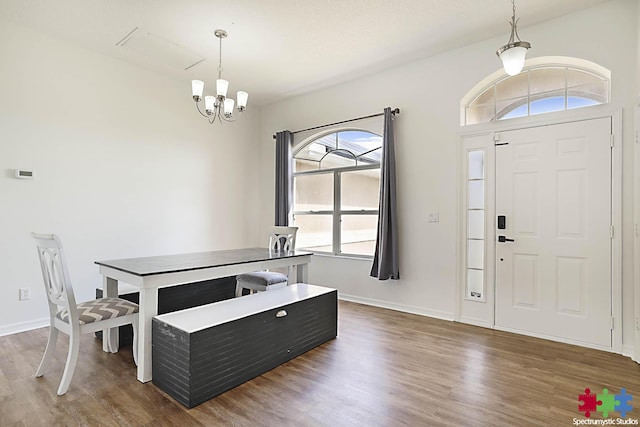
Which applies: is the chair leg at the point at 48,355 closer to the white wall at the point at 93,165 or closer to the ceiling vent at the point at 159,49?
the white wall at the point at 93,165

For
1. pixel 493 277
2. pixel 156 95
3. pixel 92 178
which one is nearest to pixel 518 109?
pixel 493 277

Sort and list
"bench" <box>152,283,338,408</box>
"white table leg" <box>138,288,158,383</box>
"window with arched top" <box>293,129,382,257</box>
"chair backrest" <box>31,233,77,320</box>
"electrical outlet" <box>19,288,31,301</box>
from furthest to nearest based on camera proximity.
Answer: "window with arched top" <box>293,129,382,257</box>, "electrical outlet" <box>19,288,31,301</box>, "white table leg" <box>138,288,158,383</box>, "chair backrest" <box>31,233,77,320</box>, "bench" <box>152,283,338,408</box>

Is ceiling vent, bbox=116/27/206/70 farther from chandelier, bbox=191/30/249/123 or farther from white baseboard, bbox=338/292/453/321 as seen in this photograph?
white baseboard, bbox=338/292/453/321

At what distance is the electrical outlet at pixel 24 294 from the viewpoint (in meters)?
3.39

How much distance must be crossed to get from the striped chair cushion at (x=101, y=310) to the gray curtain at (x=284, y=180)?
290 centimetres

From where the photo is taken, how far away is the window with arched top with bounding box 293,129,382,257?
459 cm

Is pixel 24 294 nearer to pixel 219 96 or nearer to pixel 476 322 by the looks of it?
pixel 219 96

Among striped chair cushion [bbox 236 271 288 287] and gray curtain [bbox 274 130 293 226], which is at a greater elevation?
gray curtain [bbox 274 130 293 226]

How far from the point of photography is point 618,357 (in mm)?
2816

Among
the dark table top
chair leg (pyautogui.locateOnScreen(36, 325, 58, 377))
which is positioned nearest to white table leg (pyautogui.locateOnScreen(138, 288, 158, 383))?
the dark table top

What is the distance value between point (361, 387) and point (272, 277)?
1.69 m

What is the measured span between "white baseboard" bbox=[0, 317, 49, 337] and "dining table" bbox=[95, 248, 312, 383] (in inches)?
47.8

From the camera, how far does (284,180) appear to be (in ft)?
17.2

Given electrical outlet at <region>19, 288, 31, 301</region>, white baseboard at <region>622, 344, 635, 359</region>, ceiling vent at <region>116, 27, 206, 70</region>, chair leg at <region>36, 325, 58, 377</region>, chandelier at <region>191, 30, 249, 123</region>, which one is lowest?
white baseboard at <region>622, 344, 635, 359</region>
